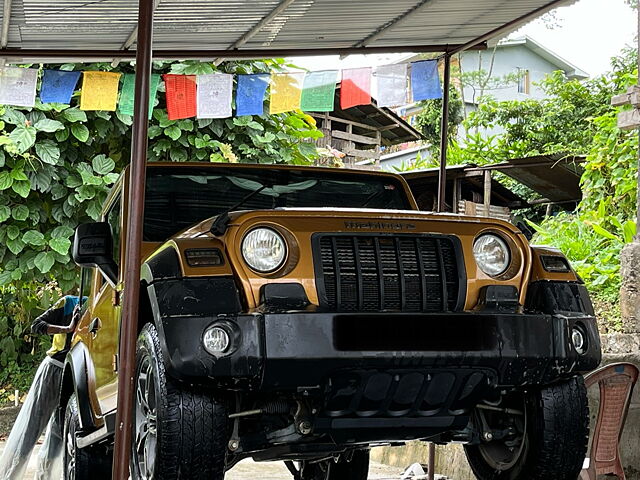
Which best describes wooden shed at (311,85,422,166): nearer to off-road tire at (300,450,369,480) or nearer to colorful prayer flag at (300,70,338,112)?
colorful prayer flag at (300,70,338,112)

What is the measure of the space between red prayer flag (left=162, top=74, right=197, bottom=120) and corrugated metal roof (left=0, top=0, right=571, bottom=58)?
Result: 1.77 metres

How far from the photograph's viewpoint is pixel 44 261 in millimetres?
9922

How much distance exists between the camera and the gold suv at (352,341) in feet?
11.2

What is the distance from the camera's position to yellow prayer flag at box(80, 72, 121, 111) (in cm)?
825

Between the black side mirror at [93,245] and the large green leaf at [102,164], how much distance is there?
232 inches

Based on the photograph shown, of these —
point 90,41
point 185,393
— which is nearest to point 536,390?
point 185,393

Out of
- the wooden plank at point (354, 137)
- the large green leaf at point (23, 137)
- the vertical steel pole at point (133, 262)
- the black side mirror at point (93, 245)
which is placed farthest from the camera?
the wooden plank at point (354, 137)

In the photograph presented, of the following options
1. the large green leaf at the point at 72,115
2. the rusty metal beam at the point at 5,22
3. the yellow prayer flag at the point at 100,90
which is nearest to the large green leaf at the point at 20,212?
the large green leaf at the point at 72,115

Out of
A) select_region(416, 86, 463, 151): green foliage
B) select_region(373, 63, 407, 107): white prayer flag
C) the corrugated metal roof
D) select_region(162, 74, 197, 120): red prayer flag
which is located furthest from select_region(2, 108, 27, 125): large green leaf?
select_region(416, 86, 463, 151): green foliage

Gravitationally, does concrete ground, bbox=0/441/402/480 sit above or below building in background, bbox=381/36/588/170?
below

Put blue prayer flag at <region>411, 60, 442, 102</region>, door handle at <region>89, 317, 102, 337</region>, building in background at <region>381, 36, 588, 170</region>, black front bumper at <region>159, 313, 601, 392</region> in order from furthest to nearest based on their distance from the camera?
building in background at <region>381, 36, 588, 170</region>
blue prayer flag at <region>411, 60, 442, 102</region>
door handle at <region>89, 317, 102, 337</region>
black front bumper at <region>159, 313, 601, 392</region>

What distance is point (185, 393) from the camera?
3.50 meters

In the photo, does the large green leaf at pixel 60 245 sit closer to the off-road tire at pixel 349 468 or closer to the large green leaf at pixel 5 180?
the large green leaf at pixel 5 180

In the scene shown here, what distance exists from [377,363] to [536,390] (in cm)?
92
